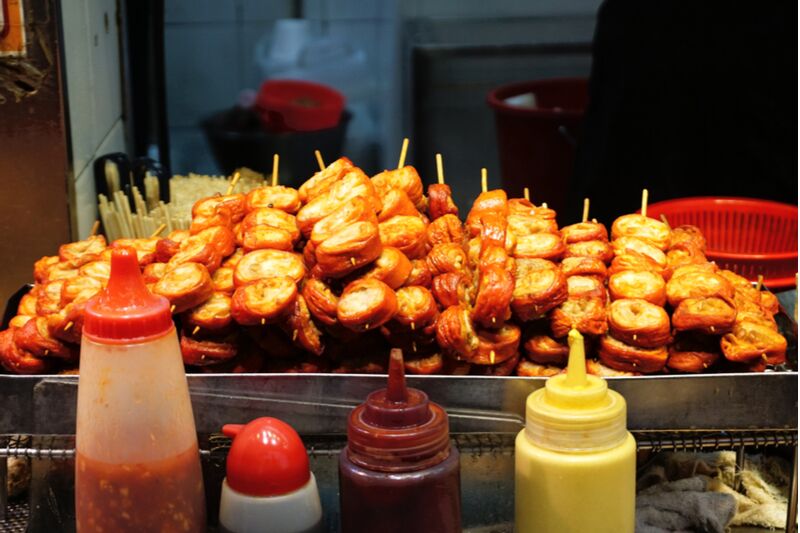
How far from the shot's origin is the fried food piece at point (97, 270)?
192cm

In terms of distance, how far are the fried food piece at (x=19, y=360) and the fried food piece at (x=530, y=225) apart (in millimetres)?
914

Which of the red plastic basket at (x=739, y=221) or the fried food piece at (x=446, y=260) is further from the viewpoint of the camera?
the red plastic basket at (x=739, y=221)

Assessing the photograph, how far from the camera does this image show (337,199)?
192cm

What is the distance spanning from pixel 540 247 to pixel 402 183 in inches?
12.8

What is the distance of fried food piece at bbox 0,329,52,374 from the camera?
184 cm

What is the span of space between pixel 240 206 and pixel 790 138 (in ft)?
8.25

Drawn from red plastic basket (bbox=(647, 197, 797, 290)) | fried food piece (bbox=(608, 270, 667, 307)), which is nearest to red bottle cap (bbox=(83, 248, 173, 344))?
fried food piece (bbox=(608, 270, 667, 307))

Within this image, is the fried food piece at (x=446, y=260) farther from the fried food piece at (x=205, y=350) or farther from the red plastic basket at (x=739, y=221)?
the red plastic basket at (x=739, y=221)

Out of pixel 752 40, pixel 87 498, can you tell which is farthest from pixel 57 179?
pixel 752 40

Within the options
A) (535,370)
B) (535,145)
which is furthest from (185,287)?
(535,145)

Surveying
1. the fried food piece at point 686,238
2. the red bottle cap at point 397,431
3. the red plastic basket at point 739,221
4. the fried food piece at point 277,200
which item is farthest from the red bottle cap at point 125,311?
the red plastic basket at point 739,221

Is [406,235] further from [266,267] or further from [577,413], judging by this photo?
[577,413]

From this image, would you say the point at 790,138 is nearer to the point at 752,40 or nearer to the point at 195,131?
the point at 752,40

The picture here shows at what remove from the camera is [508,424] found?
172 cm
